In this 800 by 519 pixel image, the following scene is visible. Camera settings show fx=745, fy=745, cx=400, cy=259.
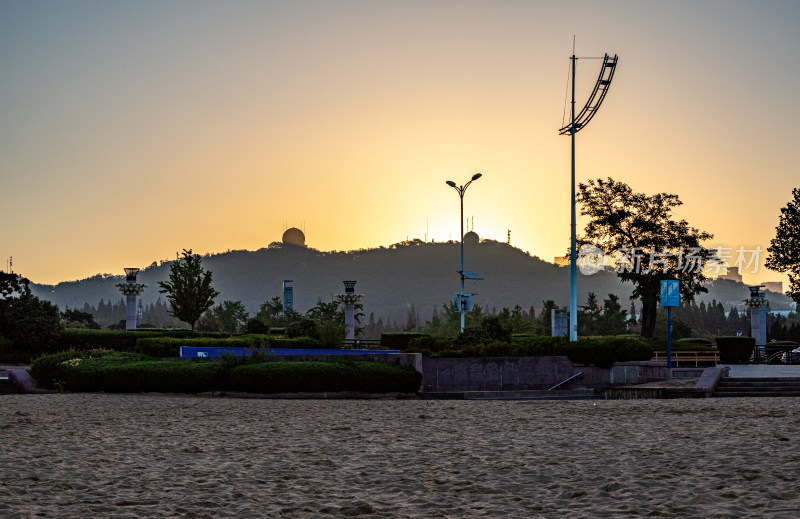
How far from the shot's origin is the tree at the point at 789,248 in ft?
169

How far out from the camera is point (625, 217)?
55219mm

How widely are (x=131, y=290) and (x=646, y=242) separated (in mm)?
35662

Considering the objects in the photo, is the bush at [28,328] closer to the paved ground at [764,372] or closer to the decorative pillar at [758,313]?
the paved ground at [764,372]

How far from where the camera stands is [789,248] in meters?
51.6

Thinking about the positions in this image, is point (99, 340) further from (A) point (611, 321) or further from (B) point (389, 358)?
(A) point (611, 321)

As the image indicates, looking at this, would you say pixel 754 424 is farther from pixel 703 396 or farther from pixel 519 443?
pixel 703 396

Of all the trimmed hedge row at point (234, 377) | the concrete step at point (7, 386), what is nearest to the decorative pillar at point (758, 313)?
the trimmed hedge row at point (234, 377)

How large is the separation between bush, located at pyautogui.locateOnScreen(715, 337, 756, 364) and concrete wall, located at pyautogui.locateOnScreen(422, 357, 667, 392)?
55.0ft

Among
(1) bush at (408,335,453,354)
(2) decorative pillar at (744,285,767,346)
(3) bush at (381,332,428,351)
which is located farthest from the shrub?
(2) decorative pillar at (744,285,767,346)

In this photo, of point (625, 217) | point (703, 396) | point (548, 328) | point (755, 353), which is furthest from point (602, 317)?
point (703, 396)

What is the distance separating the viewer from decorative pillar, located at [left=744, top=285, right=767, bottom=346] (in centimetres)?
5175

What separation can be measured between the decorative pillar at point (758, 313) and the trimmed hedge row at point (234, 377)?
125 feet

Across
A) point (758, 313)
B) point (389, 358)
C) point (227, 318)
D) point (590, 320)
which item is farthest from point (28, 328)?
point (590, 320)

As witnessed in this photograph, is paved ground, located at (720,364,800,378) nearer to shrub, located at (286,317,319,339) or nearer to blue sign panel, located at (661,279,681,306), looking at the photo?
blue sign panel, located at (661,279,681,306)
